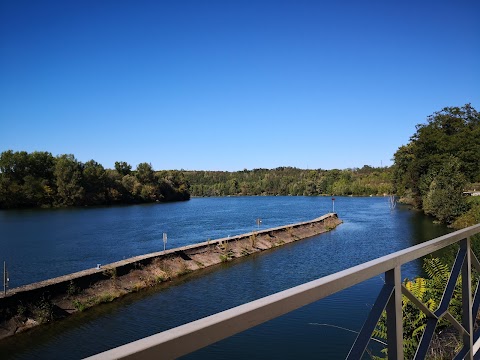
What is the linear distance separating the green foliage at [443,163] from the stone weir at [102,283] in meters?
21.8

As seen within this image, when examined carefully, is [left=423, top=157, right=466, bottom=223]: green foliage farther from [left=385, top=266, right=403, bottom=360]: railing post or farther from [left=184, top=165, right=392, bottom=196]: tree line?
[left=184, top=165, right=392, bottom=196]: tree line

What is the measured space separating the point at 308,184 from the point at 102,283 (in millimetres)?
133249

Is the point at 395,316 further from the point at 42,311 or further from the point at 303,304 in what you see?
the point at 42,311

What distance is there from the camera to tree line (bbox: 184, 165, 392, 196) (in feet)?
422

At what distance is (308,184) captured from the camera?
5773 inches

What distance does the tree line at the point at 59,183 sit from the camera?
253 ft

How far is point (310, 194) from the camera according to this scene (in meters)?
146

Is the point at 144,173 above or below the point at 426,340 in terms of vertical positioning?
above

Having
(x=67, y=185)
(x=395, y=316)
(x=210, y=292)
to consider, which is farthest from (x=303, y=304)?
(x=67, y=185)

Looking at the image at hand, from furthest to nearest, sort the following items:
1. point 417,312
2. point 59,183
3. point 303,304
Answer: point 59,183
point 417,312
point 303,304

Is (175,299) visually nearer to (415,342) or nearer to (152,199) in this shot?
(415,342)

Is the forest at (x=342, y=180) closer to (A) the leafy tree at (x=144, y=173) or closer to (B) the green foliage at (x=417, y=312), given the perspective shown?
(A) the leafy tree at (x=144, y=173)

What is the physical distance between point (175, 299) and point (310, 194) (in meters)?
133

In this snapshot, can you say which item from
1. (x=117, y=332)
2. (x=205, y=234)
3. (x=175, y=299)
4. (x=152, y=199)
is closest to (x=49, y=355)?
(x=117, y=332)
